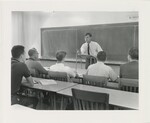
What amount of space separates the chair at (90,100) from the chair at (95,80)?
0.45 metres

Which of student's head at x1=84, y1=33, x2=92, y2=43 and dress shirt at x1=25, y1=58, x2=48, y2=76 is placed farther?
student's head at x1=84, y1=33, x2=92, y2=43

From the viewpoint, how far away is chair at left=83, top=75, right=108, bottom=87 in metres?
1.89

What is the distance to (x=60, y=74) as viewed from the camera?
2.14 meters

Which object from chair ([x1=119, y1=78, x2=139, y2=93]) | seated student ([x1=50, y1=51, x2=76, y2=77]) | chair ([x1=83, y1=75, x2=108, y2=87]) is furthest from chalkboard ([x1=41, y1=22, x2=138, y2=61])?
chair ([x1=119, y1=78, x2=139, y2=93])

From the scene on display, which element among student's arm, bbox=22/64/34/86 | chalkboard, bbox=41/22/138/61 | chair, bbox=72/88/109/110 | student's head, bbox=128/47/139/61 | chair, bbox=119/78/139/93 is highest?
chalkboard, bbox=41/22/138/61

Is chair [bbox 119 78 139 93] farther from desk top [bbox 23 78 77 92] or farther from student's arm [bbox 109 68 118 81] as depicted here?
desk top [bbox 23 78 77 92]

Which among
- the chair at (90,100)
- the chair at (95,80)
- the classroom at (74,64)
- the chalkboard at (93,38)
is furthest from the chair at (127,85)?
the chalkboard at (93,38)

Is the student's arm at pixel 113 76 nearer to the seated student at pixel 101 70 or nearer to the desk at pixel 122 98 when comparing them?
the seated student at pixel 101 70

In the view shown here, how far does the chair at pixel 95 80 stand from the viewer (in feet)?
6.20

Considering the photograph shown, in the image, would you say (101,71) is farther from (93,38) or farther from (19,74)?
(93,38)

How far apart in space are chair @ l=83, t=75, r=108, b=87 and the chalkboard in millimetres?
1091

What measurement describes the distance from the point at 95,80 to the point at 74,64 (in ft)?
3.47
